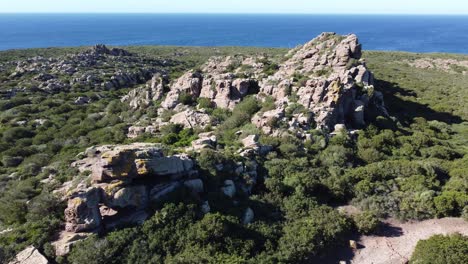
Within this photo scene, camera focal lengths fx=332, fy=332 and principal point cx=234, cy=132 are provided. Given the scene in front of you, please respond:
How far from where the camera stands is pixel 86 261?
43.7 feet

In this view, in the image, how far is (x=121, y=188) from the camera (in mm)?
15859

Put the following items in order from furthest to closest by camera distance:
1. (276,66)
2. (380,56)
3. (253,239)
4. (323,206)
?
(380,56), (276,66), (323,206), (253,239)

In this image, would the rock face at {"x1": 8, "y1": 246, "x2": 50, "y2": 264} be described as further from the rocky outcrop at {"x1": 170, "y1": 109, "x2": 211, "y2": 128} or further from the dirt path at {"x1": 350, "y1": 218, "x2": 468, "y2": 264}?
the rocky outcrop at {"x1": 170, "y1": 109, "x2": 211, "y2": 128}

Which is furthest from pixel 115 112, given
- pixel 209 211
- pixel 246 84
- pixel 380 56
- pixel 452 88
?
pixel 380 56

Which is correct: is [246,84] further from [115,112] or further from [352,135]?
[115,112]

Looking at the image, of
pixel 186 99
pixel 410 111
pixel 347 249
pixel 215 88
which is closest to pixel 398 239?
pixel 347 249

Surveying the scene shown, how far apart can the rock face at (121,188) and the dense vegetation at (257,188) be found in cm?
90

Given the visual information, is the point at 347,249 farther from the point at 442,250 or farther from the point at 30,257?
the point at 30,257

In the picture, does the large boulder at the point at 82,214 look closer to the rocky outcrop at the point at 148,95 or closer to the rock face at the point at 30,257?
the rock face at the point at 30,257

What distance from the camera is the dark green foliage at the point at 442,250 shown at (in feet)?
47.6

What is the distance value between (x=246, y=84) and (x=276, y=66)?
424 inches

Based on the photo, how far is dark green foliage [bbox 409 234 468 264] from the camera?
14523 millimetres

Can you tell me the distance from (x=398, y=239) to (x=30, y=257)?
17.3m

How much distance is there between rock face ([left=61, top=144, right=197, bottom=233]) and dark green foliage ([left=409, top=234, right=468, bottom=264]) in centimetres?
1125
